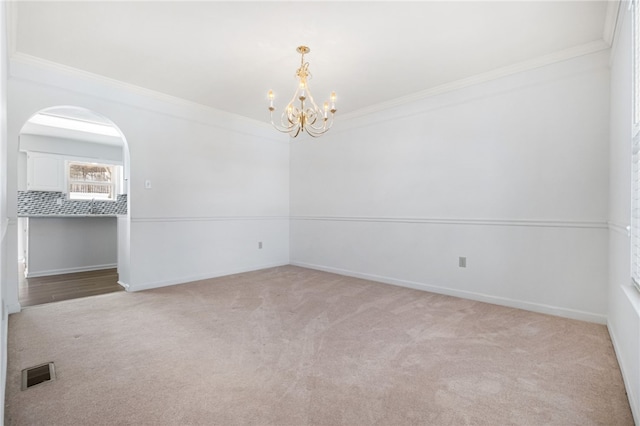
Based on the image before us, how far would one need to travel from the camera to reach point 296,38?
269 cm

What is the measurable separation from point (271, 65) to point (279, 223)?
2940 millimetres

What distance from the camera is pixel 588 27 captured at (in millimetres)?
2568

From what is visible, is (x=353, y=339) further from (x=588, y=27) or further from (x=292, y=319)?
(x=588, y=27)

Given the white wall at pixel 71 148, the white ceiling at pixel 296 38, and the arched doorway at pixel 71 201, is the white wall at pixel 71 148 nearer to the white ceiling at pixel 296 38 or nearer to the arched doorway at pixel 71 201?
the arched doorway at pixel 71 201

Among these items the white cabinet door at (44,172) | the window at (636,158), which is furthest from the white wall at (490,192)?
the white cabinet door at (44,172)

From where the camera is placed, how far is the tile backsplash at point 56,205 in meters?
5.17

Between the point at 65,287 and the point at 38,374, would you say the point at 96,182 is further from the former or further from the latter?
the point at 38,374

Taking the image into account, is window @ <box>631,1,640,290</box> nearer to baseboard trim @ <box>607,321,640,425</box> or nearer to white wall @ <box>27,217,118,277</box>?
baseboard trim @ <box>607,321,640,425</box>

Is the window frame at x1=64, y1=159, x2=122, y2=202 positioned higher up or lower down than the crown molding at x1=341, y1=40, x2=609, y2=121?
lower down

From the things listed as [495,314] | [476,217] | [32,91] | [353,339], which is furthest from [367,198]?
[32,91]

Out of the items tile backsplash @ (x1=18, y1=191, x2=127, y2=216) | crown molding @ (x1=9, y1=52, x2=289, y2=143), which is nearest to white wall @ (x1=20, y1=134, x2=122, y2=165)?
tile backsplash @ (x1=18, y1=191, x2=127, y2=216)

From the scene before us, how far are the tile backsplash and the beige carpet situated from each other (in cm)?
287

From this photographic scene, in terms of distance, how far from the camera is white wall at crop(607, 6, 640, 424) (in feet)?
5.42

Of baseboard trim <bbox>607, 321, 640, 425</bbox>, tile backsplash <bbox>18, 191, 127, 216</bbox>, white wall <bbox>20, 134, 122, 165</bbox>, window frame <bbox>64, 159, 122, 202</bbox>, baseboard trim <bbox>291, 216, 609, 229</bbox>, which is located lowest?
baseboard trim <bbox>607, 321, 640, 425</bbox>
